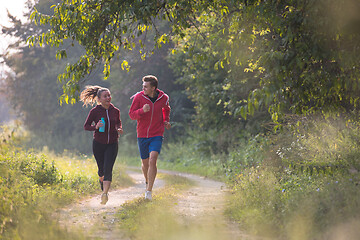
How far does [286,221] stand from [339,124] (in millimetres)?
3309

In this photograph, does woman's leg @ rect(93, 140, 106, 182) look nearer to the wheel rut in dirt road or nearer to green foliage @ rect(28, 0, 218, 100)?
the wheel rut in dirt road

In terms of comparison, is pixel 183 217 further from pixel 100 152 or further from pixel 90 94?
pixel 90 94

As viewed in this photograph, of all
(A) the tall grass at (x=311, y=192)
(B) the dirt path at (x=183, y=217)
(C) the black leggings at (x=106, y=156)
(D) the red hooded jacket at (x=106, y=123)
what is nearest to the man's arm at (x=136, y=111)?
(D) the red hooded jacket at (x=106, y=123)

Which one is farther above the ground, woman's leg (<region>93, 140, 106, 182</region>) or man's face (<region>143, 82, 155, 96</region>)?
man's face (<region>143, 82, 155, 96</region>)

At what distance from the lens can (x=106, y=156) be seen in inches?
351

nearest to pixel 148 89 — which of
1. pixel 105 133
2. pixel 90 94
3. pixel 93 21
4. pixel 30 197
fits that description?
pixel 105 133

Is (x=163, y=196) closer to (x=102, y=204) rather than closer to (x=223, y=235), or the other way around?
(x=102, y=204)

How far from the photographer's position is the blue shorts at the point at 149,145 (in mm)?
8992

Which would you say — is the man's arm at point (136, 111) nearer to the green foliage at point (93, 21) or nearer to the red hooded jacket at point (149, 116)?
the red hooded jacket at point (149, 116)

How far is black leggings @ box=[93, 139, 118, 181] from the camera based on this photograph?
8.86 meters

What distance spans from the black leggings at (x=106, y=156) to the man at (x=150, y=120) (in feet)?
1.93

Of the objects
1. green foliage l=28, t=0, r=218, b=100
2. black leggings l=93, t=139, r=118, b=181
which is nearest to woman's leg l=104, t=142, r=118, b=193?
black leggings l=93, t=139, r=118, b=181

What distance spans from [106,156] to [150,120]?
1046 millimetres

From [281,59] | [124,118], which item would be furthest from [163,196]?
[124,118]
